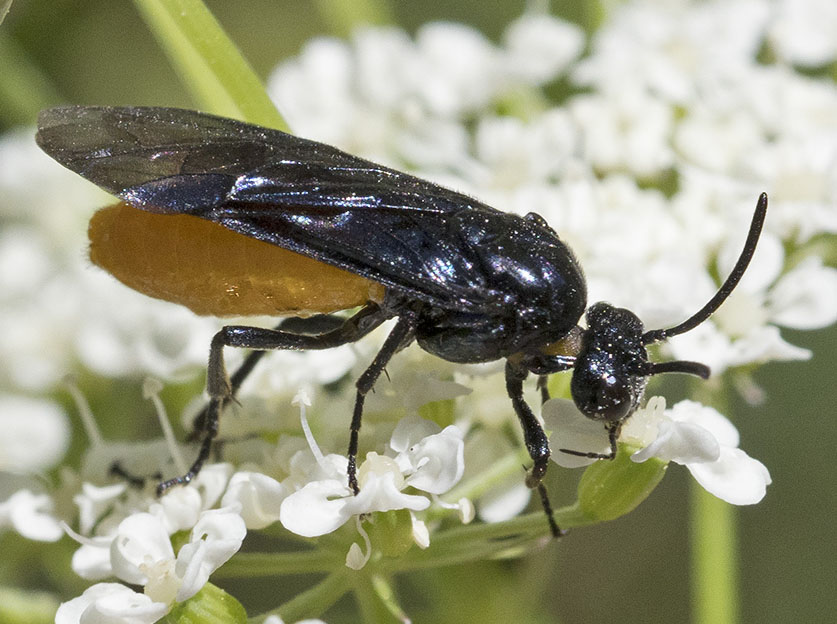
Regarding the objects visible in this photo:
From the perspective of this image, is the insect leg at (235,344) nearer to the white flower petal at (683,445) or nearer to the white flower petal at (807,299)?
the white flower petal at (683,445)

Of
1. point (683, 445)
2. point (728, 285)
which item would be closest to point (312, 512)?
point (683, 445)

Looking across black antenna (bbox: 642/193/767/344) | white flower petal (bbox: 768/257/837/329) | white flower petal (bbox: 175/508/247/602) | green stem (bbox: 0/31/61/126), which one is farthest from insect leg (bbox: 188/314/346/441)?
green stem (bbox: 0/31/61/126)

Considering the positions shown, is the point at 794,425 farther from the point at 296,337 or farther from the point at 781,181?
the point at 296,337

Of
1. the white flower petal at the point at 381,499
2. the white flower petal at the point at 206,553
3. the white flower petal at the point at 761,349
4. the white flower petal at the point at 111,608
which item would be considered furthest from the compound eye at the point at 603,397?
the white flower petal at the point at 111,608

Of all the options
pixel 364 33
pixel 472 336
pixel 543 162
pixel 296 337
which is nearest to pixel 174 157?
pixel 296 337

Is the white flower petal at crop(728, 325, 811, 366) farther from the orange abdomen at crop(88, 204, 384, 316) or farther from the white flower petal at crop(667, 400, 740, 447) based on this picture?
the orange abdomen at crop(88, 204, 384, 316)

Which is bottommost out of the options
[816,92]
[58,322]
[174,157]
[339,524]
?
[339,524]

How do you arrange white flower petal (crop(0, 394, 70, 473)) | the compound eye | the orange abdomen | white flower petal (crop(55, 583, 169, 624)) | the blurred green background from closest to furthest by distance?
white flower petal (crop(55, 583, 169, 624)) < the compound eye < the orange abdomen < white flower petal (crop(0, 394, 70, 473)) < the blurred green background
